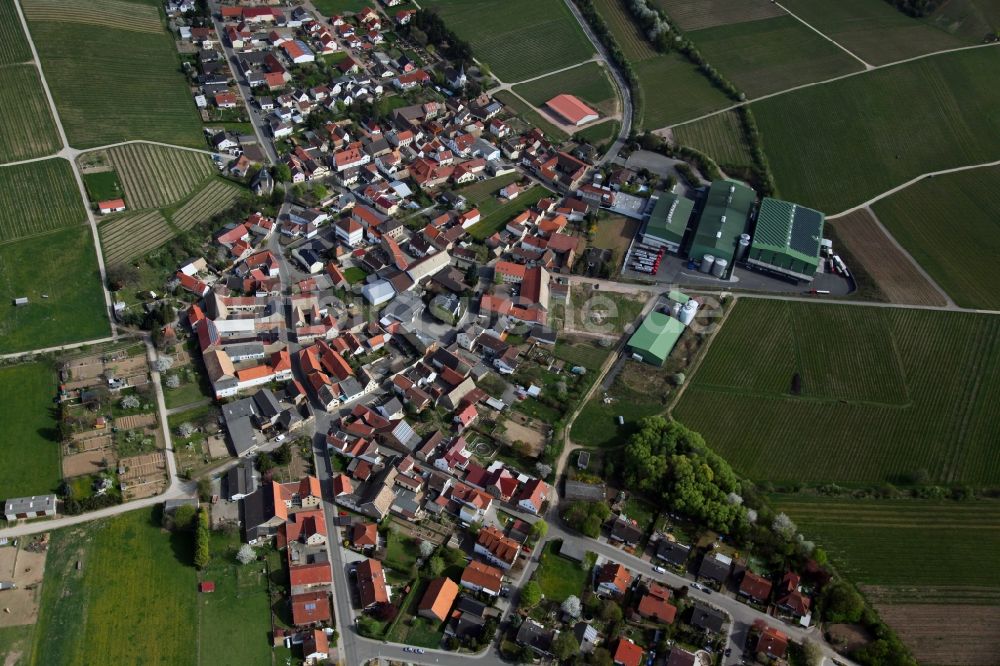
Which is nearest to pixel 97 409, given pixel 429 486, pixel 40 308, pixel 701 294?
pixel 40 308

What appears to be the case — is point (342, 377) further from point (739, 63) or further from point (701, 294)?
point (739, 63)

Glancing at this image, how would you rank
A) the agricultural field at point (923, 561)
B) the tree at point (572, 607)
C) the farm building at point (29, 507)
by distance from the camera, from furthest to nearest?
the farm building at point (29, 507) → the agricultural field at point (923, 561) → the tree at point (572, 607)

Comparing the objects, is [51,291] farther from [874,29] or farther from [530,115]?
[874,29]

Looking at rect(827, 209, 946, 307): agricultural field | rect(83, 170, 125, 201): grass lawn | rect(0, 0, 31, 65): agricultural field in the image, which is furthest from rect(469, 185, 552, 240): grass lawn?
rect(0, 0, 31, 65): agricultural field

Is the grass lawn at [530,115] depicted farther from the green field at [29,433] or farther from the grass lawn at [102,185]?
the green field at [29,433]

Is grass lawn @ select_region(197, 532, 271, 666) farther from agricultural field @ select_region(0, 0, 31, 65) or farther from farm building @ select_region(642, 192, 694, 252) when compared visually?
agricultural field @ select_region(0, 0, 31, 65)

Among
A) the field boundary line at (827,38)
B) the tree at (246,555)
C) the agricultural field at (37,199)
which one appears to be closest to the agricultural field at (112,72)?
the agricultural field at (37,199)
